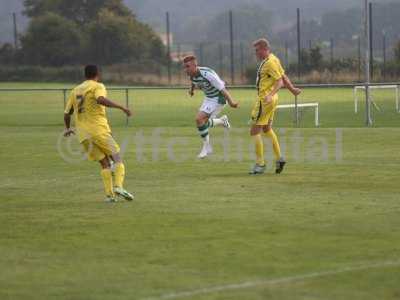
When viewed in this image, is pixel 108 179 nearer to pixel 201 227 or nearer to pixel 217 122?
pixel 201 227

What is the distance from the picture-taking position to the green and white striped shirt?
20.8 m

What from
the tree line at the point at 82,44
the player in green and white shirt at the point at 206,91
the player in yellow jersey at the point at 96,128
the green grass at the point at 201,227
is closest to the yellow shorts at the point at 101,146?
the player in yellow jersey at the point at 96,128

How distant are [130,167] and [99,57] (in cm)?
6367

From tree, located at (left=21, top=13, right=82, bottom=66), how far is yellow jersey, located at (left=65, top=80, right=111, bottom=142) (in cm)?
6935

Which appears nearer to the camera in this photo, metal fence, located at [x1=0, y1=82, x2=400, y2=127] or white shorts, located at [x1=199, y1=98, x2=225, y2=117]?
white shorts, located at [x1=199, y1=98, x2=225, y2=117]

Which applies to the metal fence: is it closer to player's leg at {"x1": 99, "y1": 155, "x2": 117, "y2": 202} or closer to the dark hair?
player's leg at {"x1": 99, "y1": 155, "x2": 117, "y2": 202}

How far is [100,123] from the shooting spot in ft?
49.1

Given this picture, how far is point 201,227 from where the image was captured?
12.4 metres

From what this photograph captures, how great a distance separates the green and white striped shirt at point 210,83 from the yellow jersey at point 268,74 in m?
2.18

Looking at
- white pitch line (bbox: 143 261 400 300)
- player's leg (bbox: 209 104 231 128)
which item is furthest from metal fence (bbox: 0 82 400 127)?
white pitch line (bbox: 143 261 400 300)

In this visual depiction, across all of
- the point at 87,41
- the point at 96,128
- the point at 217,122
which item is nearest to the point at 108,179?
the point at 96,128

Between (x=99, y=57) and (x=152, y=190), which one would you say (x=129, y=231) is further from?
(x=99, y=57)

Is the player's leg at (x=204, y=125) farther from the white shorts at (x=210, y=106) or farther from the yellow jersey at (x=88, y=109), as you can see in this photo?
the yellow jersey at (x=88, y=109)

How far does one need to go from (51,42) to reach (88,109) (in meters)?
71.4
